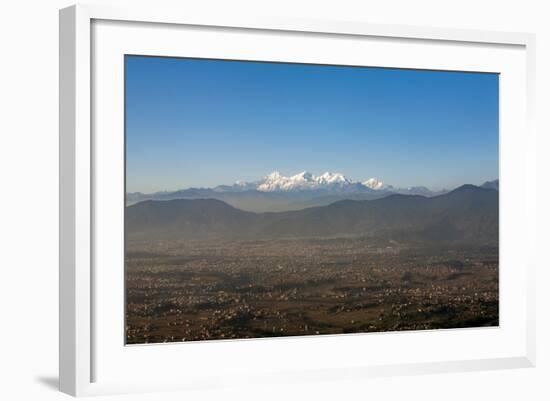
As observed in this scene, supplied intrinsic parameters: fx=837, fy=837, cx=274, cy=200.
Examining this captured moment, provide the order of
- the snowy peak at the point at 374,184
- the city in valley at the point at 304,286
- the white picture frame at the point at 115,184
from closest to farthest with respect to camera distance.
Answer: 1. the white picture frame at the point at 115,184
2. the city in valley at the point at 304,286
3. the snowy peak at the point at 374,184

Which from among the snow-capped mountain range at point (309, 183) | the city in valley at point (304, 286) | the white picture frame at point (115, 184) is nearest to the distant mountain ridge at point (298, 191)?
the snow-capped mountain range at point (309, 183)

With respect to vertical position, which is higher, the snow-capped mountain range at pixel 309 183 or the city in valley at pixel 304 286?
the snow-capped mountain range at pixel 309 183

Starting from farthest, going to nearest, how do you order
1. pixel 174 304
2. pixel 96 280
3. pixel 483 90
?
pixel 483 90 → pixel 174 304 → pixel 96 280

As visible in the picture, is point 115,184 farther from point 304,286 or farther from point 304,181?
point 304,286

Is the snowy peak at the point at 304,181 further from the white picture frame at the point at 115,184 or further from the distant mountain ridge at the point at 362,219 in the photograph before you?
the white picture frame at the point at 115,184

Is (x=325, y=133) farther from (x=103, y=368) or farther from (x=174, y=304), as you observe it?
(x=103, y=368)

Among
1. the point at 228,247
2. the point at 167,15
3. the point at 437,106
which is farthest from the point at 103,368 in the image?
the point at 437,106

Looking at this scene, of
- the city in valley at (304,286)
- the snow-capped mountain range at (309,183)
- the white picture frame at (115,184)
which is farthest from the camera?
the snow-capped mountain range at (309,183)

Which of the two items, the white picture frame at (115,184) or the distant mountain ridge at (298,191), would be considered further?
the distant mountain ridge at (298,191)
